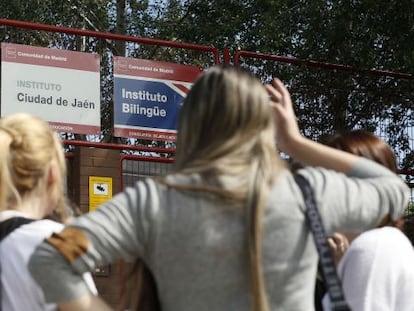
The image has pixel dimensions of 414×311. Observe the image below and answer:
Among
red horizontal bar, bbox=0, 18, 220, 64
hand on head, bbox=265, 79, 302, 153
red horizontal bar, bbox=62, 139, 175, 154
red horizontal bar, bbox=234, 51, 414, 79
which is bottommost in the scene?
red horizontal bar, bbox=62, 139, 175, 154

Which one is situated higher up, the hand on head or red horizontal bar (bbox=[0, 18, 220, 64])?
red horizontal bar (bbox=[0, 18, 220, 64])

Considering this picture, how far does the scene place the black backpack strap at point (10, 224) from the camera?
2.89 meters

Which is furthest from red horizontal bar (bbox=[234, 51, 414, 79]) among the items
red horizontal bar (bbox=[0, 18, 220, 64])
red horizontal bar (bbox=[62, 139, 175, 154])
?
red horizontal bar (bbox=[62, 139, 175, 154])

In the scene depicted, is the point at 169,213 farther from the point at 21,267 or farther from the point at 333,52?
the point at 333,52

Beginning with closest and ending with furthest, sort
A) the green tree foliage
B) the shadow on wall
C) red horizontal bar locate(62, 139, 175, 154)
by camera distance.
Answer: the shadow on wall, red horizontal bar locate(62, 139, 175, 154), the green tree foliage

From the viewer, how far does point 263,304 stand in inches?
88.7

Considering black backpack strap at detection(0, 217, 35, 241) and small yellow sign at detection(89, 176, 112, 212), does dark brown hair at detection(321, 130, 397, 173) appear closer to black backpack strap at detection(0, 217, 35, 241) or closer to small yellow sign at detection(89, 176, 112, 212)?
black backpack strap at detection(0, 217, 35, 241)

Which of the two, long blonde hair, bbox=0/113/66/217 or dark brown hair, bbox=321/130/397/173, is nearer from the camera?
long blonde hair, bbox=0/113/66/217

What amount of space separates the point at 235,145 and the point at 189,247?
284mm

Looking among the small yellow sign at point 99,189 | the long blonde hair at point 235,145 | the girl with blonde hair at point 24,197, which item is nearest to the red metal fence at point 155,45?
the small yellow sign at point 99,189

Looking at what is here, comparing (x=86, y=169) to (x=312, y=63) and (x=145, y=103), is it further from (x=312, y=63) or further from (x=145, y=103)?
(x=312, y=63)

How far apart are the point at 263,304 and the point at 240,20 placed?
13.7 meters

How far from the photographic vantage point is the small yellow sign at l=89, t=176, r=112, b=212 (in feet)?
27.6

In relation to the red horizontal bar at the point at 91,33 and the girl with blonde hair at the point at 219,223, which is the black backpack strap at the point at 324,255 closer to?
the girl with blonde hair at the point at 219,223
